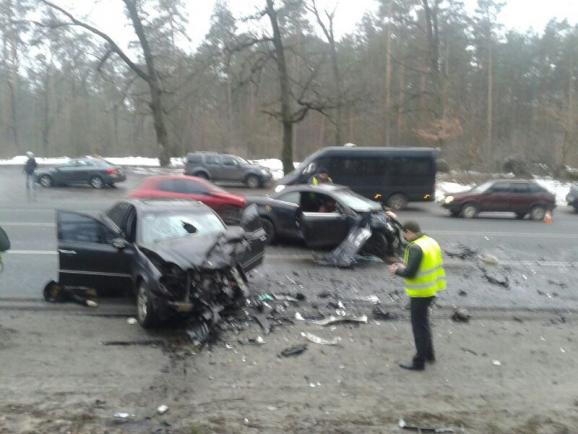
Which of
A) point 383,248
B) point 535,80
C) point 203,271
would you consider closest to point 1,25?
point 383,248

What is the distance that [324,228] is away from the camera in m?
12.8

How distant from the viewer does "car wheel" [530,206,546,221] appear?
22875 millimetres

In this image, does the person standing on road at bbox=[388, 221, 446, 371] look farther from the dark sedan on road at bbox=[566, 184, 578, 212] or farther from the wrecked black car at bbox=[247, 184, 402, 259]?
the dark sedan on road at bbox=[566, 184, 578, 212]

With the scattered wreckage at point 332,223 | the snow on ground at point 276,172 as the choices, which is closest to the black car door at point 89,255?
the scattered wreckage at point 332,223

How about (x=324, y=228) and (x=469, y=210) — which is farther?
→ (x=469, y=210)

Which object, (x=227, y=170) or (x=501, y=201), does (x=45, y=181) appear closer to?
(x=227, y=170)

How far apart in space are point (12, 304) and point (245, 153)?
36.5m

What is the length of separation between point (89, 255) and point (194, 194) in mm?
8780

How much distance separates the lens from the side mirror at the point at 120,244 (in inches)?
328

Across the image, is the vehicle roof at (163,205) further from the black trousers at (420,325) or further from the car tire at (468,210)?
the car tire at (468,210)

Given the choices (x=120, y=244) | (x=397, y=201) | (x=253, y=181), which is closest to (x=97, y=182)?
(x=253, y=181)

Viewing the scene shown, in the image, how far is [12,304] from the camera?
8.88 meters

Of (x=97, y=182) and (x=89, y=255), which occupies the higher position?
(x=89, y=255)

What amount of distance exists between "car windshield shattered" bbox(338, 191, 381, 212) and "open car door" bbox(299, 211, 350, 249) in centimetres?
31
